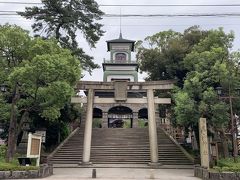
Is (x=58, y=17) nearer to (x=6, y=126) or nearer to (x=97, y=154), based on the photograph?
(x=6, y=126)

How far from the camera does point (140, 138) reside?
99.8 feet

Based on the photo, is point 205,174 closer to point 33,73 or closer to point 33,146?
point 33,146

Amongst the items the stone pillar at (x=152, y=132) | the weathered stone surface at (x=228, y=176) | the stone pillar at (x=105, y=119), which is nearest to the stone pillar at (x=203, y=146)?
the weathered stone surface at (x=228, y=176)

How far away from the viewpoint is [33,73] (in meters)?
18.3

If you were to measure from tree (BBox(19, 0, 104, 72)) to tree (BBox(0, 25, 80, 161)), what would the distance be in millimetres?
9253

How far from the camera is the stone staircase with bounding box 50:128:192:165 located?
24938mm

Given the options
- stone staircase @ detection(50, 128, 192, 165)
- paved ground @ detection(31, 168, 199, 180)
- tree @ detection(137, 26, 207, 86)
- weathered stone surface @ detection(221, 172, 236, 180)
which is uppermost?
tree @ detection(137, 26, 207, 86)

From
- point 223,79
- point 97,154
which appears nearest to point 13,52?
point 97,154

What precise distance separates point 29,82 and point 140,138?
1437 cm

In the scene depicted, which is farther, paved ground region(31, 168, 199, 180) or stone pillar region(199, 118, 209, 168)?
stone pillar region(199, 118, 209, 168)

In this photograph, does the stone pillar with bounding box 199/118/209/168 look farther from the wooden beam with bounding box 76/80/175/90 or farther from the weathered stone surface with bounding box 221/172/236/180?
the wooden beam with bounding box 76/80/175/90

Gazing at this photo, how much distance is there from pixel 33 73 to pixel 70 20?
12629 mm

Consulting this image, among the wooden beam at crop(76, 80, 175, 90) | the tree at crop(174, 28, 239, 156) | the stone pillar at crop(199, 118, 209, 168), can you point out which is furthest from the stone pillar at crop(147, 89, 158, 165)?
the stone pillar at crop(199, 118, 209, 168)

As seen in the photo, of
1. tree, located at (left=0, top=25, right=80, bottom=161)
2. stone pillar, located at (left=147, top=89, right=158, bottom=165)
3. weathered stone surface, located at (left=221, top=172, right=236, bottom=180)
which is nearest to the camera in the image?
weathered stone surface, located at (left=221, top=172, right=236, bottom=180)
